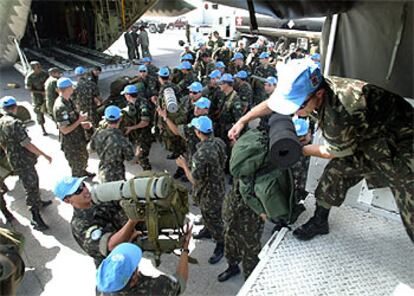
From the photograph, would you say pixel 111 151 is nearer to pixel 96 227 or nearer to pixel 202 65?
pixel 96 227

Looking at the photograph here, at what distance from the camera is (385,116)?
80.6 inches

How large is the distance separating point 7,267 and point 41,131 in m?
6.01

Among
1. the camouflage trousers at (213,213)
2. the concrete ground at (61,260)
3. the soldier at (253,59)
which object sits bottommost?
the concrete ground at (61,260)

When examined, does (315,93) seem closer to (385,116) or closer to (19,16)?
(385,116)

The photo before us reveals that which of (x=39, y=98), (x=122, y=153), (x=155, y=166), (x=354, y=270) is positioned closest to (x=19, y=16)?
(x=39, y=98)

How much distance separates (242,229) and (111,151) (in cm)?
196

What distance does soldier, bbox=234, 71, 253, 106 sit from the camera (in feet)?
20.0

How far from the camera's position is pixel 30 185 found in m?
4.44

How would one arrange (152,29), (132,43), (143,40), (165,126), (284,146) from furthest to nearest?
(152,29) < (143,40) < (132,43) < (165,126) < (284,146)

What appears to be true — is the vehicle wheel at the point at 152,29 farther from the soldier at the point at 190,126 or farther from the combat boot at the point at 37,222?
the combat boot at the point at 37,222

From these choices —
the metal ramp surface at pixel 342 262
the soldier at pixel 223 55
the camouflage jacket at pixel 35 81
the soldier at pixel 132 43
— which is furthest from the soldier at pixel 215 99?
the soldier at pixel 132 43

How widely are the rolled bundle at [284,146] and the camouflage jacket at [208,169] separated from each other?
1.55 meters

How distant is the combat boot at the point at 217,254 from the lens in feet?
12.9

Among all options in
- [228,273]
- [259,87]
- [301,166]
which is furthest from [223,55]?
[228,273]
